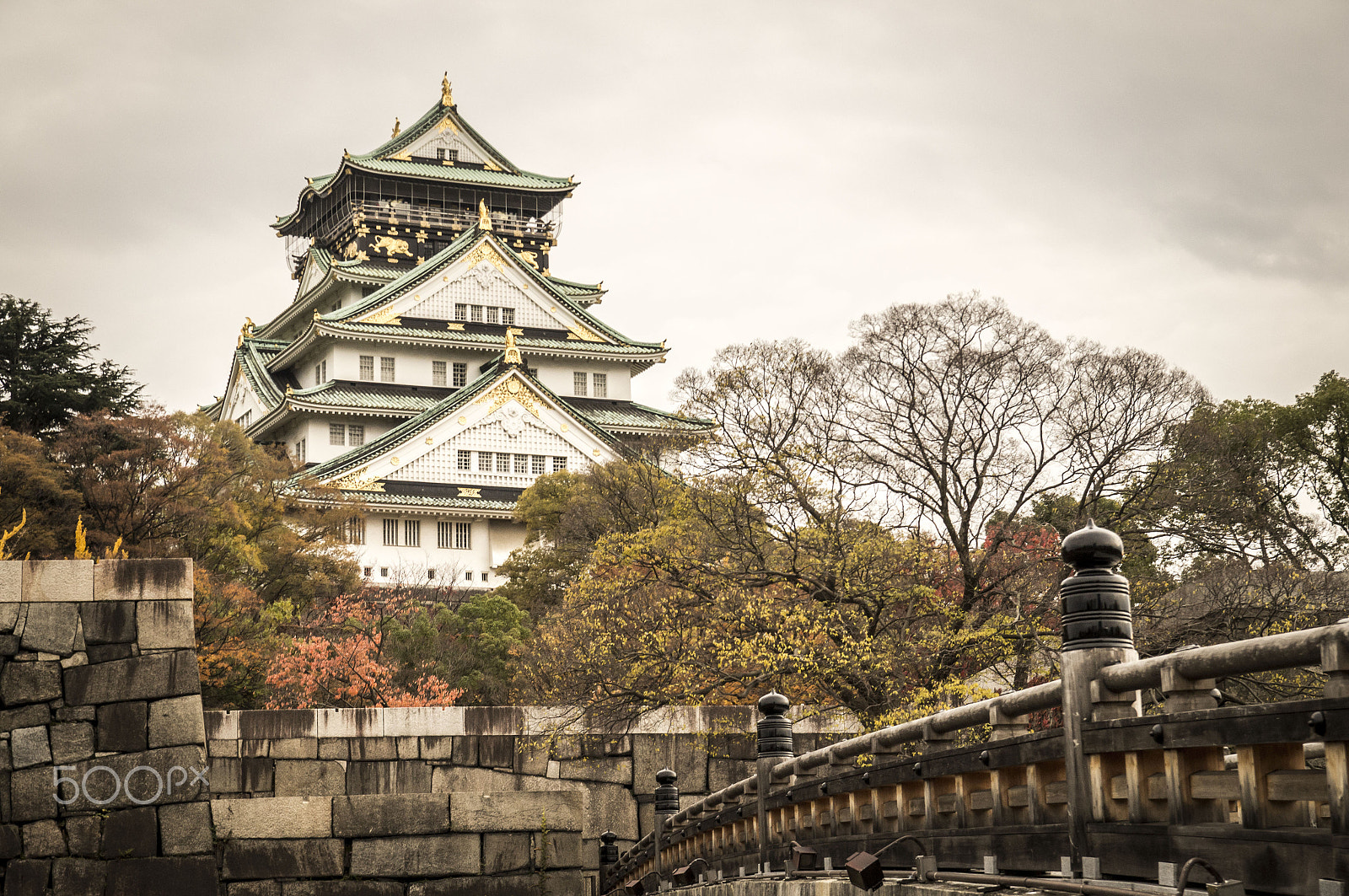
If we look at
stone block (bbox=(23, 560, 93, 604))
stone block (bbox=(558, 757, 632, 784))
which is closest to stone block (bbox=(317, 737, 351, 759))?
stone block (bbox=(558, 757, 632, 784))

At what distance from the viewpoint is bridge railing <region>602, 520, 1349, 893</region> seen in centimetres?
513

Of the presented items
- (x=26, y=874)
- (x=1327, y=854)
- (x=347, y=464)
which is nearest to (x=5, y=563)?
(x=26, y=874)

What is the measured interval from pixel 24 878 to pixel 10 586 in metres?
2.98

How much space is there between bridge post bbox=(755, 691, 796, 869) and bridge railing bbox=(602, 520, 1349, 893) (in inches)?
97.0

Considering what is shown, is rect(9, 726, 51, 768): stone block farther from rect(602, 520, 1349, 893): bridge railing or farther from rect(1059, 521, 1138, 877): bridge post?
rect(1059, 521, 1138, 877): bridge post

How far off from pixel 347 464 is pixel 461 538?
487cm

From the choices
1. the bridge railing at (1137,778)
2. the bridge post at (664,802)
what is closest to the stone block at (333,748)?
the bridge post at (664,802)

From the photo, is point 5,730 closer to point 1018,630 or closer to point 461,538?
point 1018,630

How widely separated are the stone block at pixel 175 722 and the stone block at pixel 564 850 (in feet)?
14.1

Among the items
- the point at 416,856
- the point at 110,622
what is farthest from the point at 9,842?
the point at 416,856

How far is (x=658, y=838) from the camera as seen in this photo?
15.7 metres

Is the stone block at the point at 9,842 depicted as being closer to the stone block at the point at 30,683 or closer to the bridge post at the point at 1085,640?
the stone block at the point at 30,683

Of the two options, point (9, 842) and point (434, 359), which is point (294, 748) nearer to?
point (9, 842)

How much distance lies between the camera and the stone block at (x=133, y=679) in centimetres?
1500
